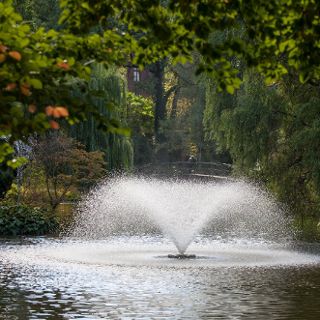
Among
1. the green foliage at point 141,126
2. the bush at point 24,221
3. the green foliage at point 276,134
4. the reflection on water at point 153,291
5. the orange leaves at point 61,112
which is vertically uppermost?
the green foliage at point 141,126

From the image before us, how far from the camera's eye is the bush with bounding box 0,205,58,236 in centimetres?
2945

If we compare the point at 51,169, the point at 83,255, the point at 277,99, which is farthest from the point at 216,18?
the point at 51,169

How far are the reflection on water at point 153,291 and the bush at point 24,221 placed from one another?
28.5ft

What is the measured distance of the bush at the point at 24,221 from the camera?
96.6ft

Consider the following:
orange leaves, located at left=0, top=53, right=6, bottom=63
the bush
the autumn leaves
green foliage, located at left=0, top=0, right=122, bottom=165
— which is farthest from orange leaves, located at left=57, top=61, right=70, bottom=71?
the bush

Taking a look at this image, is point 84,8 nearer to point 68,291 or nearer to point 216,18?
point 216,18

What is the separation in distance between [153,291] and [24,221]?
1507cm

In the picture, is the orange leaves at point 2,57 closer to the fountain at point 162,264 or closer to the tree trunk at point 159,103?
the fountain at point 162,264

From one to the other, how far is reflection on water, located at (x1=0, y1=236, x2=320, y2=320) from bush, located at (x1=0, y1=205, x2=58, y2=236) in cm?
870

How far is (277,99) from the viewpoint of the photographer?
26312 mm

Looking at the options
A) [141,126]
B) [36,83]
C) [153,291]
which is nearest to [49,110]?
[36,83]

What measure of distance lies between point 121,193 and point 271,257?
1307 centimetres

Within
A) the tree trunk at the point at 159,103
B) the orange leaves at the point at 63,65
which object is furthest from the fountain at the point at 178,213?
the tree trunk at the point at 159,103

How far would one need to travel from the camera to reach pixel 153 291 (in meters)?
15.3
